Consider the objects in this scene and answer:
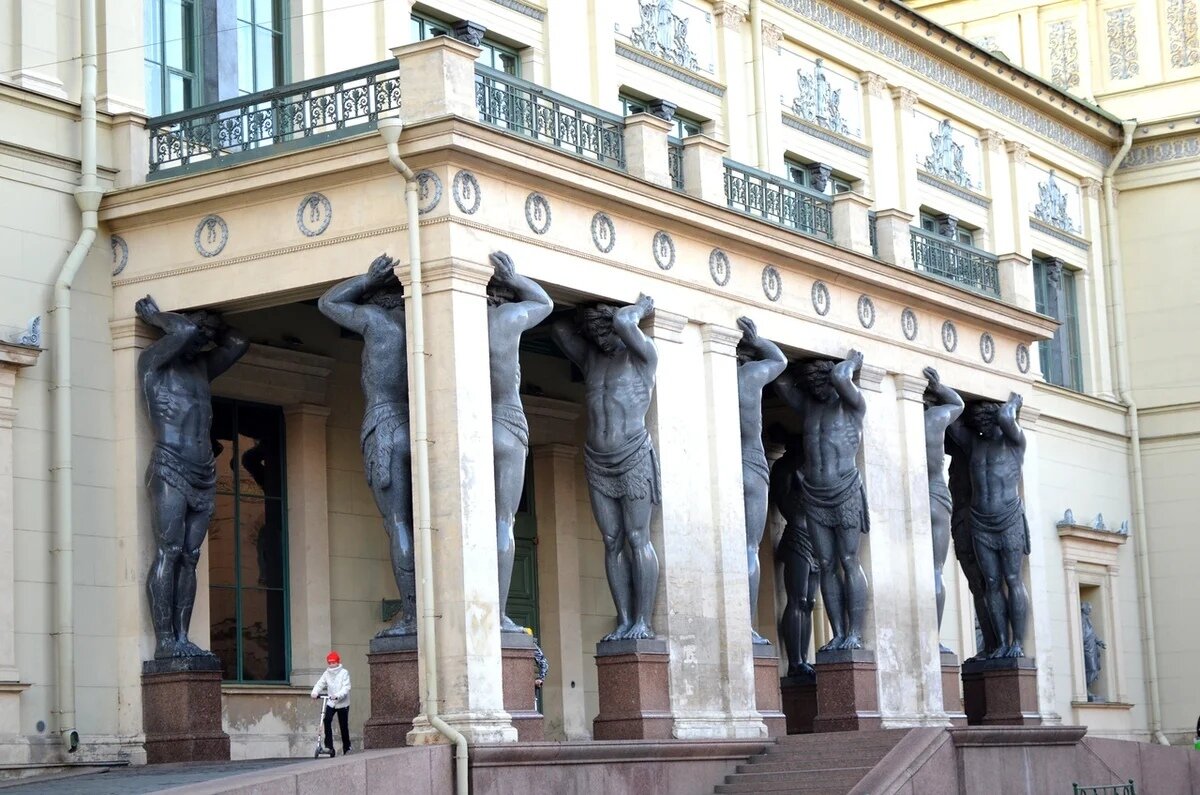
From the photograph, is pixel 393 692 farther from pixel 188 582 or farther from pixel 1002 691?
pixel 1002 691

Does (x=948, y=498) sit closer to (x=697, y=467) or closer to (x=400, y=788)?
(x=697, y=467)

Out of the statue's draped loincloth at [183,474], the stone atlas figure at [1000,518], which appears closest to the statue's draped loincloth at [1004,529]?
the stone atlas figure at [1000,518]

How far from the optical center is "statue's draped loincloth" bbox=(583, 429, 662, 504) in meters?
20.4

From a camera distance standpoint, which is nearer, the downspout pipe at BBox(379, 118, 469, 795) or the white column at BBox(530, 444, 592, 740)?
the downspout pipe at BBox(379, 118, 469, 795)

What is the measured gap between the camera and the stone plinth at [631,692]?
20.0 metres

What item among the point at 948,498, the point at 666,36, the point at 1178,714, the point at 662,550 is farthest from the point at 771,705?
the point at 1178,714

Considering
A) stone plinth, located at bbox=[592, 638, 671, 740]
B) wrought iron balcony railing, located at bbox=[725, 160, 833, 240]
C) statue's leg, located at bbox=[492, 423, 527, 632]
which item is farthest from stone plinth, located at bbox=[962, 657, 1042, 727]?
statue's leg, located at bbox=[492, 423, 527, 632]

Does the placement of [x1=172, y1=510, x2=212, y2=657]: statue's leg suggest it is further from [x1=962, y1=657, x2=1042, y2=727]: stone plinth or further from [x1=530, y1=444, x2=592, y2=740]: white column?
[x1=962, y1=657, x2=1042, y2=727]: stone plinth

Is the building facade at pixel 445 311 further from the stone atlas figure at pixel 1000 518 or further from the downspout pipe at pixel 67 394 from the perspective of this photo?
the stone atlas figure at pixel 1000 518

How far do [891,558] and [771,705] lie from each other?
3104mm

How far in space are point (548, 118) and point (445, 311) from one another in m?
2.61

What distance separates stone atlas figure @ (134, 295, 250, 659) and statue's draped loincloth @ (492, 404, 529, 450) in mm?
2982

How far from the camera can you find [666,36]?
92.3 ft

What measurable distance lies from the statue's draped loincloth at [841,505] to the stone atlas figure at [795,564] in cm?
127
